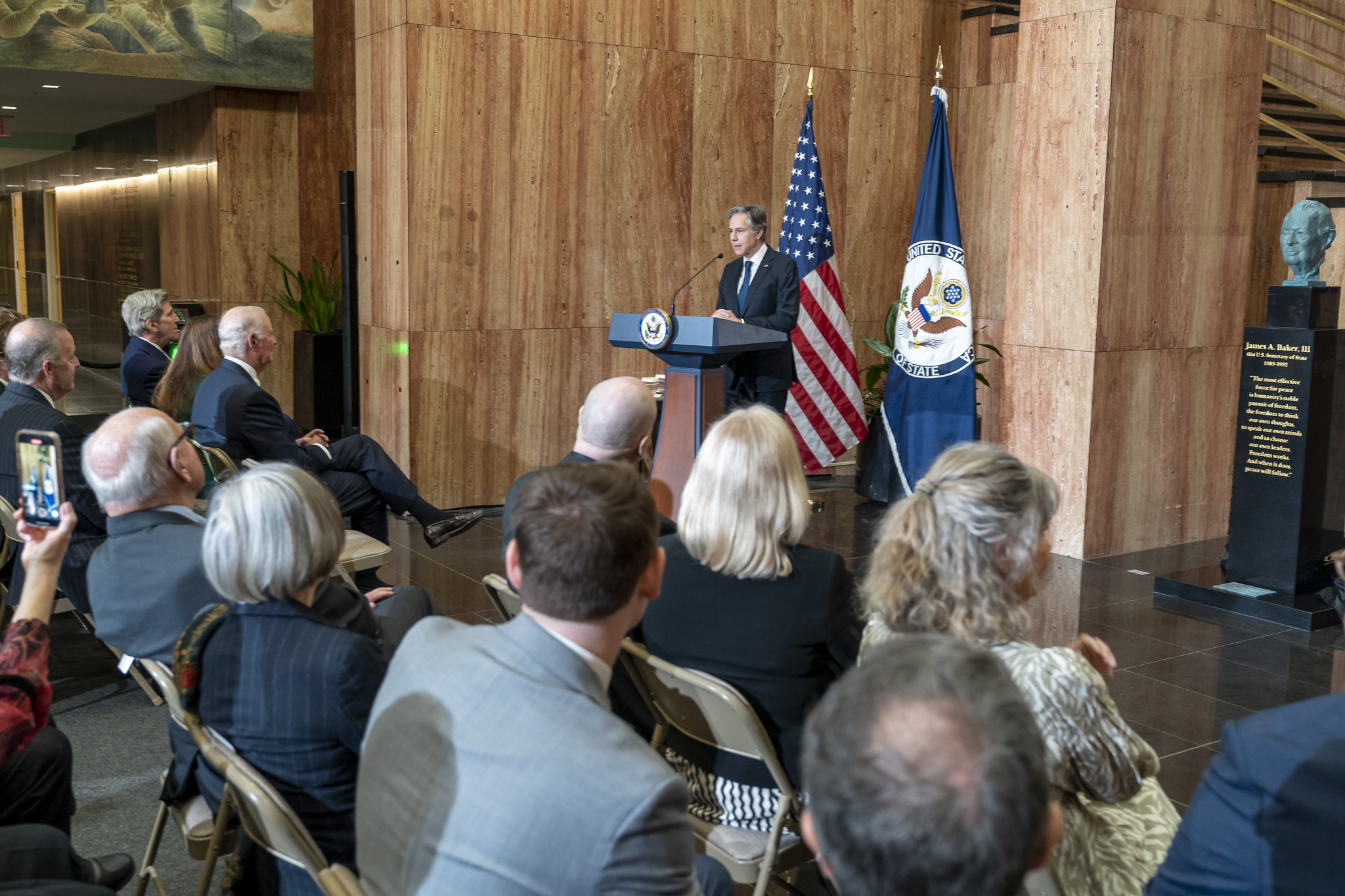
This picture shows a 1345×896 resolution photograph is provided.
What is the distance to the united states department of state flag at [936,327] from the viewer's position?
6.37 meters

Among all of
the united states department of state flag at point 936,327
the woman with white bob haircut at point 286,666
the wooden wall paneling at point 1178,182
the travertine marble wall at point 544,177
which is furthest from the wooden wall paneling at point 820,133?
the woman with white bob haircut at point 286,666

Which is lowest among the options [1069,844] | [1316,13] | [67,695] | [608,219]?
[67,695]

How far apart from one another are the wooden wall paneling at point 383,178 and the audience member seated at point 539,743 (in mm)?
5128

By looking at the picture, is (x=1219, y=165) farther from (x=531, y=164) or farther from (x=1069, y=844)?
(x=1069, y=844)

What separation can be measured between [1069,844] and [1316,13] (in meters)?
9.41

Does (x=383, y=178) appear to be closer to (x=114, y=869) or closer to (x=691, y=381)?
(x=691, y=381)

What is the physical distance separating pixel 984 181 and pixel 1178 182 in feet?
9.82

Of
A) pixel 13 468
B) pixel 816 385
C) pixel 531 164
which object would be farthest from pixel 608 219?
pixel 13 468

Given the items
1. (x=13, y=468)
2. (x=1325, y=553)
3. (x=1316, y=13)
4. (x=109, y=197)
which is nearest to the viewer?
(x=13, y=468)

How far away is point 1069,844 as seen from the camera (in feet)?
6.13

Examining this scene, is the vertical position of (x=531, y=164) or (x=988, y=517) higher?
(x=531, y=164)

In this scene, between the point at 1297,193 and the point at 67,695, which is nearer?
the point at 67,695

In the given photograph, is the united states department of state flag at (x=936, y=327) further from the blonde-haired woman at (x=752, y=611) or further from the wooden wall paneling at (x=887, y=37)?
the blonde-haired woman at (x=752, y=611)

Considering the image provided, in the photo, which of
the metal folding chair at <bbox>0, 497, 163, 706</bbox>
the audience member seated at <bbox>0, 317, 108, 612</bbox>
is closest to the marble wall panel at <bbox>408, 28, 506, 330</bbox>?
the audience member seated at <bbox>0, 317, 108, 612</bbox>
